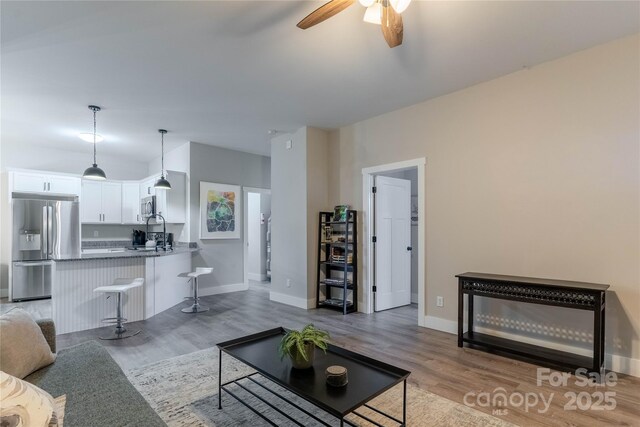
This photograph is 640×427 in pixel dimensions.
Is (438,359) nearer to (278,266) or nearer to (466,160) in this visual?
(466,160)

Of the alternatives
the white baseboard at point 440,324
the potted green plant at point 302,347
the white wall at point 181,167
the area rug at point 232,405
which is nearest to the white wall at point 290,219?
the white wall at point 181,167

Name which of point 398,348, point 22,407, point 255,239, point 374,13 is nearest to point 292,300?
point 398,348

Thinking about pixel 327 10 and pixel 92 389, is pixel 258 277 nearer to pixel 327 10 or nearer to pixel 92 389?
pixel 92 389

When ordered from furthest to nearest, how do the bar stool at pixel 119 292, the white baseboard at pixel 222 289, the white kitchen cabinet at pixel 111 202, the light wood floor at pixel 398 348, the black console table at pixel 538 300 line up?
the white kitchen cabinet at pixel 111 202
the white baseboard at pixel 222 289
the bar stool at pixel 119 292
the black console table at pixel 538 300
the light wood floor at pixel 398 348

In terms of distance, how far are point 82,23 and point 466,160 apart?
386 centimetres

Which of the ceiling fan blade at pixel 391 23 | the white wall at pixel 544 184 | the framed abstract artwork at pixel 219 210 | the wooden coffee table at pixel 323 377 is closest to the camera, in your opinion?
the wooden coffee table at pixel 323 377

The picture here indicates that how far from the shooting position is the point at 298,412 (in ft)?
7.29

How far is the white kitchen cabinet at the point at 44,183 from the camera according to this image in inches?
228

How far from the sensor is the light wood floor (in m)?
2.28

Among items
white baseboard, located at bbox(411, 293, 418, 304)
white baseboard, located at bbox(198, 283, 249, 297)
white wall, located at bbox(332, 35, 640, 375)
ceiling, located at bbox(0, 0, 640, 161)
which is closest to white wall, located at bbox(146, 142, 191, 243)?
white baseboard, located at bbox(198, 283, 249, 297)

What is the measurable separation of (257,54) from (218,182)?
3733 mm

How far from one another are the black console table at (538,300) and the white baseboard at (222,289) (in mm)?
4333

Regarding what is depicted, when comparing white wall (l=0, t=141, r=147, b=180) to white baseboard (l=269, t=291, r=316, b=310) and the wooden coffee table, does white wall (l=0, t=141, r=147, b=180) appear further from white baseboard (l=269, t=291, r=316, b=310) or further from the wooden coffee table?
the wooden coffee table

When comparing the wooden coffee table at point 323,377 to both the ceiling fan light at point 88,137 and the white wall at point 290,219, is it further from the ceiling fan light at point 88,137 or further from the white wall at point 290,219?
the ceiling fan light at point 88,137
